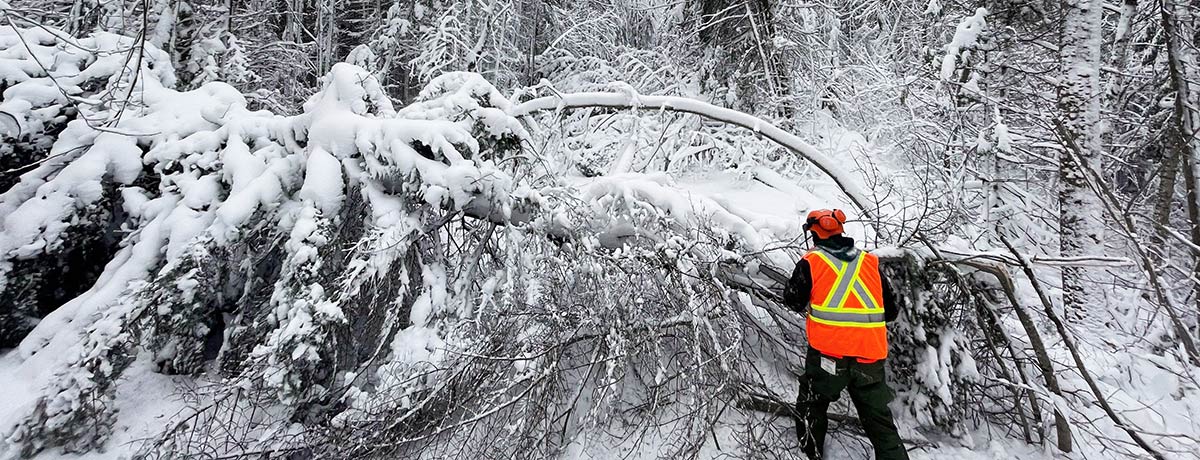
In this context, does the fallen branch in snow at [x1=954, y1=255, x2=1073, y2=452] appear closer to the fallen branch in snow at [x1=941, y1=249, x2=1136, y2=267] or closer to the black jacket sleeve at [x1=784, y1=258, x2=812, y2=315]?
the fallen branch in snow at [x1=941, y1=249, x2=1136, y2=267]

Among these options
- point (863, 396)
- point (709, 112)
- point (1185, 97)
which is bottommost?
point (863, 396)

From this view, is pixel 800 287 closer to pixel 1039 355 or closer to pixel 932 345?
pixel 932 345

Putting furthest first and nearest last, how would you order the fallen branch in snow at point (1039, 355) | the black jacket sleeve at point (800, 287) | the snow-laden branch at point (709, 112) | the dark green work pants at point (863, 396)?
the snow-laden branch at point (709, 112) → the fallen branch in snow at point (1039, 355) → the black jacket sleeve at point (800, 287) → the dark green work pants at point (863, 396)

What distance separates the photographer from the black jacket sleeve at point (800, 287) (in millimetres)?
3141

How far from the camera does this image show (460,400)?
10.8 feet

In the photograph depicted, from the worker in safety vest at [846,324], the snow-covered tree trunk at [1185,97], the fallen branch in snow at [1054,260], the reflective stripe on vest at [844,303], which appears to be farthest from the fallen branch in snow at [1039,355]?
the snow-covered tree trunk at [1185,97]

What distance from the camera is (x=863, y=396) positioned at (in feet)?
10.1

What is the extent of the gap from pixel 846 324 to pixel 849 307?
0.30 ft

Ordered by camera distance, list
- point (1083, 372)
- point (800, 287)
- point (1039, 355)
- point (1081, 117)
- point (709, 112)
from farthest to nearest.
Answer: point (1081, 117) < point (709, 112) < point (1039, 355) < point (1083, 372) < point (800, 287)

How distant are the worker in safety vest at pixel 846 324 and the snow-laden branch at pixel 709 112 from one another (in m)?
1.18

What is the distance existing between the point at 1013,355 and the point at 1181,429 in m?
1.58

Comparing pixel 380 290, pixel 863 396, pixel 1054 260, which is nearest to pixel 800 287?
pixel 863 396

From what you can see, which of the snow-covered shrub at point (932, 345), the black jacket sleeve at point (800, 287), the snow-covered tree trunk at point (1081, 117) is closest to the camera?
the black jacket sleeve at point (800, 287)

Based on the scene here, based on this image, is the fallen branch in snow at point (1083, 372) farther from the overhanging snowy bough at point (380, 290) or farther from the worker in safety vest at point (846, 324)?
the worker in safety vest at point (846, 324)
